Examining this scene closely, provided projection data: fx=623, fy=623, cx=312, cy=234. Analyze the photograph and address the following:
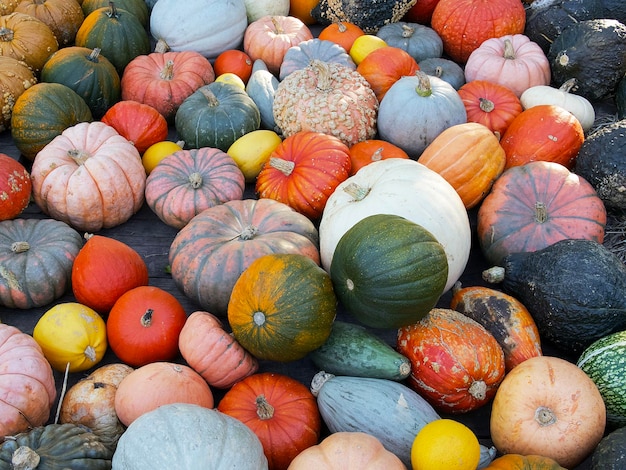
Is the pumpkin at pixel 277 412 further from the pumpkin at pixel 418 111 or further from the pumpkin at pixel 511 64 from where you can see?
the pumpkin at pixel 511 64

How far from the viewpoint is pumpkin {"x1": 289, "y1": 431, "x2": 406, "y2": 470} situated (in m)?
2.21

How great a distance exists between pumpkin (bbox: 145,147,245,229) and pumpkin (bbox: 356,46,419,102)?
1.25m

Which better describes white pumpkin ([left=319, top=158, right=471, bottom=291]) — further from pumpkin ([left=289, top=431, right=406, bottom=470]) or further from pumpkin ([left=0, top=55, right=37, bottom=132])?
pumpkin ([left=0, top=55, right=37, bottom=132])

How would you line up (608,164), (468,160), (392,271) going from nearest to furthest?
(392,271) → (608,164) → (468,160)

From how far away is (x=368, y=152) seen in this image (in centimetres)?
381

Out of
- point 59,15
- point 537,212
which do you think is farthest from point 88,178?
point 537,212

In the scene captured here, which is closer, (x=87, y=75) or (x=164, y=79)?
(x=87, y=75)

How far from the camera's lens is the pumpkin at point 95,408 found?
2652mm

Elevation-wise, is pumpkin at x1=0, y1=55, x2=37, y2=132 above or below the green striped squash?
above

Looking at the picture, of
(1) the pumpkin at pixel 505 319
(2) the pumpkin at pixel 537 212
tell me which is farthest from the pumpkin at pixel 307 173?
(1) the pumpkin at pixel 505 319

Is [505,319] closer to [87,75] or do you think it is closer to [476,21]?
[476,21]

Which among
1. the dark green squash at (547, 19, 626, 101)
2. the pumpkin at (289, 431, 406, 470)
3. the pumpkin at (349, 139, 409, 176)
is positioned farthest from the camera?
the dark green squash at (547, 19, 626, 101)

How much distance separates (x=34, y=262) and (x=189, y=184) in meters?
0.94

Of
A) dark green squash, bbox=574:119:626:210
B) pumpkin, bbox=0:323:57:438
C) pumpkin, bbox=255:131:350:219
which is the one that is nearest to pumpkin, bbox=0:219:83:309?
pumpkin, bbox=0:323:57:438
